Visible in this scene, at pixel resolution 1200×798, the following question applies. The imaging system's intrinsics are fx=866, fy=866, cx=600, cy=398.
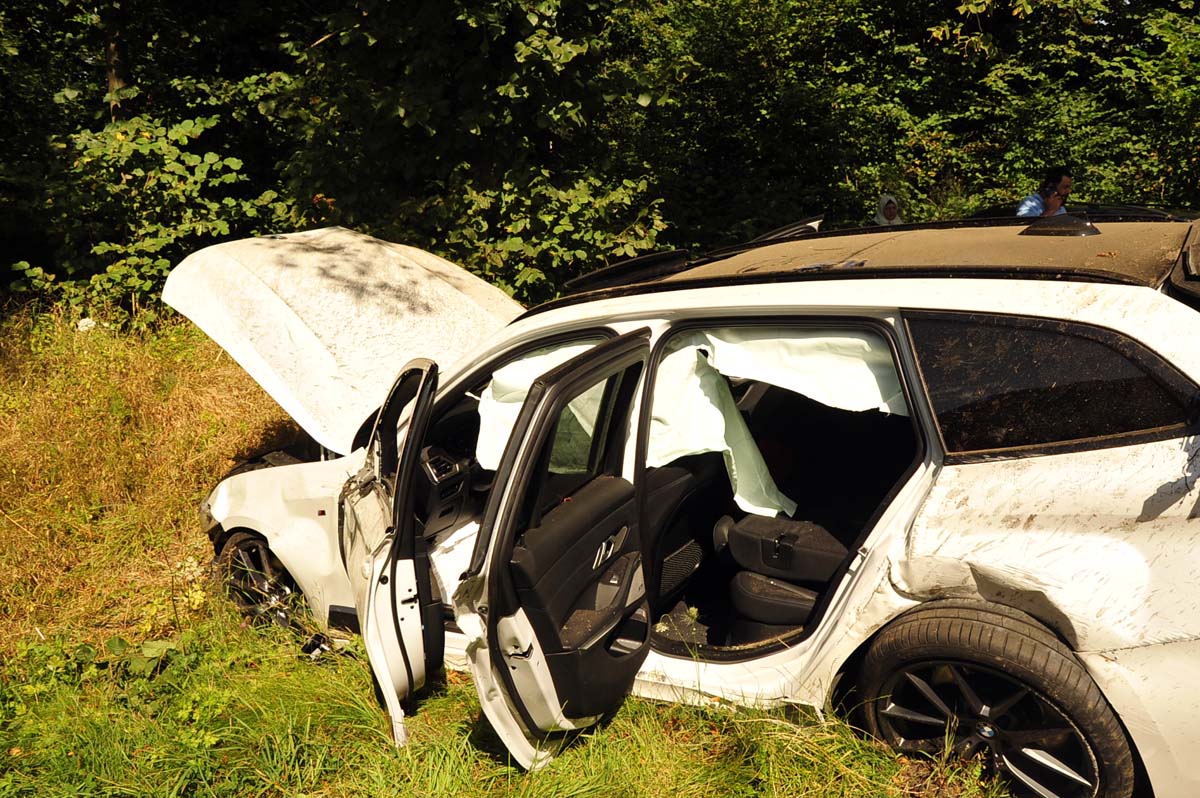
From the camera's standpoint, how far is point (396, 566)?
296 centimetres

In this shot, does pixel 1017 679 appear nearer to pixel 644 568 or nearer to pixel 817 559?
pixel 817 559

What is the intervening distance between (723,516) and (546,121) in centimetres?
439

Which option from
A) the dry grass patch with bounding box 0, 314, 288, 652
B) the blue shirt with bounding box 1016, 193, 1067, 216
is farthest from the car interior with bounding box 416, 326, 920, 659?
the blue shirt with bounding box 1016, 193, 1067, 216

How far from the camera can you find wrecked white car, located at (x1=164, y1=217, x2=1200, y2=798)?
2.29 meters

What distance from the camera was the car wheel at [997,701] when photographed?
2352 millimetres

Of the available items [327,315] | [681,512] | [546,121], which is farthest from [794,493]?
[546,121]

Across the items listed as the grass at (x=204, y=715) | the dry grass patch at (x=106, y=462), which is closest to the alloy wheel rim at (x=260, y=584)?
the grass at (x=204, y=715)

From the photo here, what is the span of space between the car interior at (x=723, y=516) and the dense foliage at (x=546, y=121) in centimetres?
362

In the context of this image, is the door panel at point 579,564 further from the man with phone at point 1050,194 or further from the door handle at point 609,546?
the man with phone at point 1050,194

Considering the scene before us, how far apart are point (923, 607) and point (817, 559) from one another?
51 cm

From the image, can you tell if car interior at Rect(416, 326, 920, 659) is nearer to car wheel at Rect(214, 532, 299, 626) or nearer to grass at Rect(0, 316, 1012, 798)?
grass at Rect(0, 316, 1012, 798)

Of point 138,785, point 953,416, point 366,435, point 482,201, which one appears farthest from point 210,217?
point 953,416

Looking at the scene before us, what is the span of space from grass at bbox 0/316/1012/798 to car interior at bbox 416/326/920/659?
0.38m

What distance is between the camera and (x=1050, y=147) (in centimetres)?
1148
